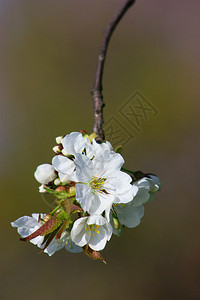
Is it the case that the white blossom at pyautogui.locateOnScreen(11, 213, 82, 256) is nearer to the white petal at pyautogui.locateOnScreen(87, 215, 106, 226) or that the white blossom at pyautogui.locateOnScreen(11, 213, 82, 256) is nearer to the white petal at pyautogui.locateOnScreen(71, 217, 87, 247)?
the white petal at pyautogui.locateOnScreen(71, 217, 87, 247)

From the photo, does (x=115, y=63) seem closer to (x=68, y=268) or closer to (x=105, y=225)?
(x=68, y=268)

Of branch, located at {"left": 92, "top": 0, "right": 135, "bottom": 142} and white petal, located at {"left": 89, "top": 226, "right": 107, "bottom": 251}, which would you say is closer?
white petal, located at {"left": 89, "top": 226, "right": 107, "bottom": 251}

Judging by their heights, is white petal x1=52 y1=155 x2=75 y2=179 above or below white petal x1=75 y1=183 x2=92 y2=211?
above

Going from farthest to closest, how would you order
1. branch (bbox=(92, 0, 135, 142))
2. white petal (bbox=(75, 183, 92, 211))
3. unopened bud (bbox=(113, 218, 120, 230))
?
branch (bbox=(92, 0, 135, 142)) < unopened bud (bbox=(113, 218, 120, 230)) < white petal (bbox=(75, 183, 92, 211))

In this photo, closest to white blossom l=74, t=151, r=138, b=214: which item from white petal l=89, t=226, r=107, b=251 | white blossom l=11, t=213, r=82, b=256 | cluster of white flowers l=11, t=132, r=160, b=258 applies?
cluster of white flowers l=11, t=132, r=160, b=258

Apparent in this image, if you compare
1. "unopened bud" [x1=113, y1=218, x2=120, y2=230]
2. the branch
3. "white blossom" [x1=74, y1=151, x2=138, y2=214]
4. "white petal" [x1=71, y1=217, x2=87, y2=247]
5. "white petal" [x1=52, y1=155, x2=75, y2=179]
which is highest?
the branch

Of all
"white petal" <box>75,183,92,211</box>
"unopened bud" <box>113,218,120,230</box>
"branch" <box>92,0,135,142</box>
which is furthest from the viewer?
"branch" <box>92,0,135,142</box>

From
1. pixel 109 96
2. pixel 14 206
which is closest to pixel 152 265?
pixel 14 206
